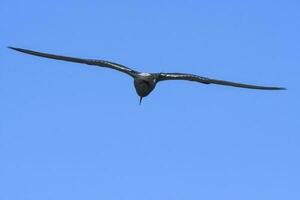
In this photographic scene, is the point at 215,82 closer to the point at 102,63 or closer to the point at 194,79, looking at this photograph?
the point at 194,79

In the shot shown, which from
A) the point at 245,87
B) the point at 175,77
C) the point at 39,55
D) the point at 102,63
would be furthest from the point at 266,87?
the point at 39,55

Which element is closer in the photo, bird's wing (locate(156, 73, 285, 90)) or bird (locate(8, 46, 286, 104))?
bird (locate(8, 46, 286, 104))

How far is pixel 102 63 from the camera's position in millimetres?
91125

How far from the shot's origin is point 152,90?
87.4m

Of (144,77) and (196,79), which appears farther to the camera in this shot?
(196,79)

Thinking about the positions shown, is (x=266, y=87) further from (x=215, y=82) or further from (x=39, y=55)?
(x=39, y=55)

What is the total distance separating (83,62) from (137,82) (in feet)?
25.4

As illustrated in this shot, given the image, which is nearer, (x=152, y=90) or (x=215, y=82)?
(x=152, y=90)

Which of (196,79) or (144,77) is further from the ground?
→ (196,79)

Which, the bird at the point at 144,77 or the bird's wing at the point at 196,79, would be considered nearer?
the bird at the point at 144,77

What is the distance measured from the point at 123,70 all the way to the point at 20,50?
35.0 feet

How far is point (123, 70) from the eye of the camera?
8888 centimetres

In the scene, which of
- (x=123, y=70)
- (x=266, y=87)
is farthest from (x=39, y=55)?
(x=266, y=87)

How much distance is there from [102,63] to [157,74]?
628 centimetres
